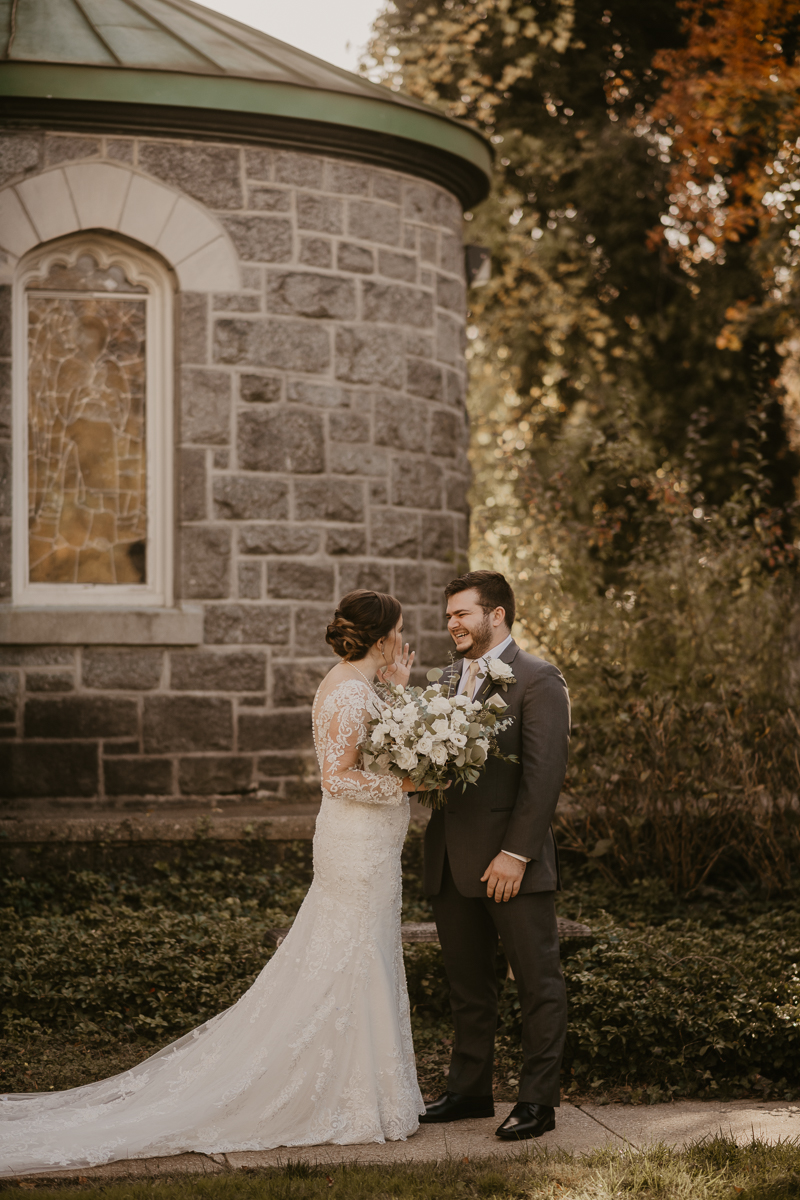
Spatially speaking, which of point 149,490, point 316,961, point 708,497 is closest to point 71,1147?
point 316,961

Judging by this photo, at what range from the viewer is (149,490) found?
26.3 feet

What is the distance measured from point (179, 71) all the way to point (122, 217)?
0.94 m

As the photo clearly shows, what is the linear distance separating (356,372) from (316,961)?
4703 millimetres

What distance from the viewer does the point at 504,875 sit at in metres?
4.27

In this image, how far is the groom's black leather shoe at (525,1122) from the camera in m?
4.22

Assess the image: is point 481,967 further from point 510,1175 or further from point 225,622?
point 225,622

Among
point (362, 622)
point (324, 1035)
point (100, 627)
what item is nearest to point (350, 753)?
point (362, 622)

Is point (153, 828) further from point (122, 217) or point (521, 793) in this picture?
point (122, 217)

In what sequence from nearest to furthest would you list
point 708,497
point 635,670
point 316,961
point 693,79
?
point 316,961
point 635,670
point 693,79
point 708,497

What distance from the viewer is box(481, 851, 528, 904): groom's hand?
4270 millimetres

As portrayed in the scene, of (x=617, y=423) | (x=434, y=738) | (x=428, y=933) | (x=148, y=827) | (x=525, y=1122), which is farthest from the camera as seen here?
(x=617, y=423)

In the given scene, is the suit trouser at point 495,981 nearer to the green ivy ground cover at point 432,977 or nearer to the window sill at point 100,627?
the green ivy ground cover at point 432,977

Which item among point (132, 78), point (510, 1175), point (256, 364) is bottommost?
point (510, 1175)

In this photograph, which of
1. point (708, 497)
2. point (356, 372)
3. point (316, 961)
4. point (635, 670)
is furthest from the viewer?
point (708, 497)
